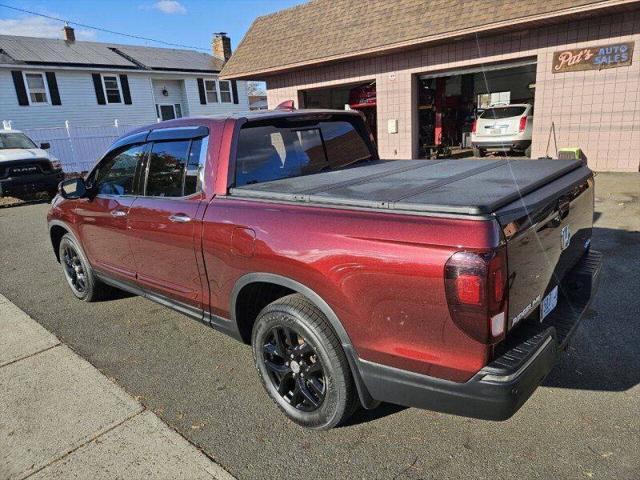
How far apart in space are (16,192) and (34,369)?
982 cm

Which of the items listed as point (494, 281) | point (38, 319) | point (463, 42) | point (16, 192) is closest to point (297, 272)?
point (494, 281)

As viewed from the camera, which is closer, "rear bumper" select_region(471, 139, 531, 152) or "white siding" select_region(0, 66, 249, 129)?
"rear bumper" select_region(471, 139, 531, 152)

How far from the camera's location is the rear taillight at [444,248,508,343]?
179 centimetres

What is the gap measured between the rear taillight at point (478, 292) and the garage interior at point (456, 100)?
33.5 feet

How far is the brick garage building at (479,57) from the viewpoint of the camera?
30.0ft

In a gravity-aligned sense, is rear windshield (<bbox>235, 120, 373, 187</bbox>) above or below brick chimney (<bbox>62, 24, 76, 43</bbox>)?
below

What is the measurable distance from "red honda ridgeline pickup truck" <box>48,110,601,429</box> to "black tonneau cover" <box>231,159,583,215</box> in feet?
0.04

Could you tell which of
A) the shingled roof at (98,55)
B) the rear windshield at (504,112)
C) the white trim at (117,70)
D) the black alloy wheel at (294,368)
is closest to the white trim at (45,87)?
the white trim at (117,70)

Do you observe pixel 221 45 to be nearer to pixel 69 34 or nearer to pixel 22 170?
pixel 69 34

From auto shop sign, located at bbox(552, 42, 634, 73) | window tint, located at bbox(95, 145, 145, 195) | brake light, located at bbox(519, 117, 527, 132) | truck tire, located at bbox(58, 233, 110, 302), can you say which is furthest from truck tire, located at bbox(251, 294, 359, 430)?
brake light, located at bbox(519, 117, 527, 132)

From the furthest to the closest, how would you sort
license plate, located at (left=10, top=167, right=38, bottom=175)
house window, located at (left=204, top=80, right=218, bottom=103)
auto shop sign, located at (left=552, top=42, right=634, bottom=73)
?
house window, located at (left=204, top=80, right=218, bottom=103)
license plate, located at (left=10, top=167, right=38, bottom=175)
auto shop sign, located at (left=552, top=42, right=634, bottom=73)

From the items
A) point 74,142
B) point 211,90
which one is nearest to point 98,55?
point 211,90

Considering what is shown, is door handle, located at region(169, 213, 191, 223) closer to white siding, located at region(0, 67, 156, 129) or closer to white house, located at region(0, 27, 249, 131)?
white house, located at region(0, 27, 249, 131)

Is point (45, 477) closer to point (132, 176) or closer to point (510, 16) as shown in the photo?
point (132, 176)
